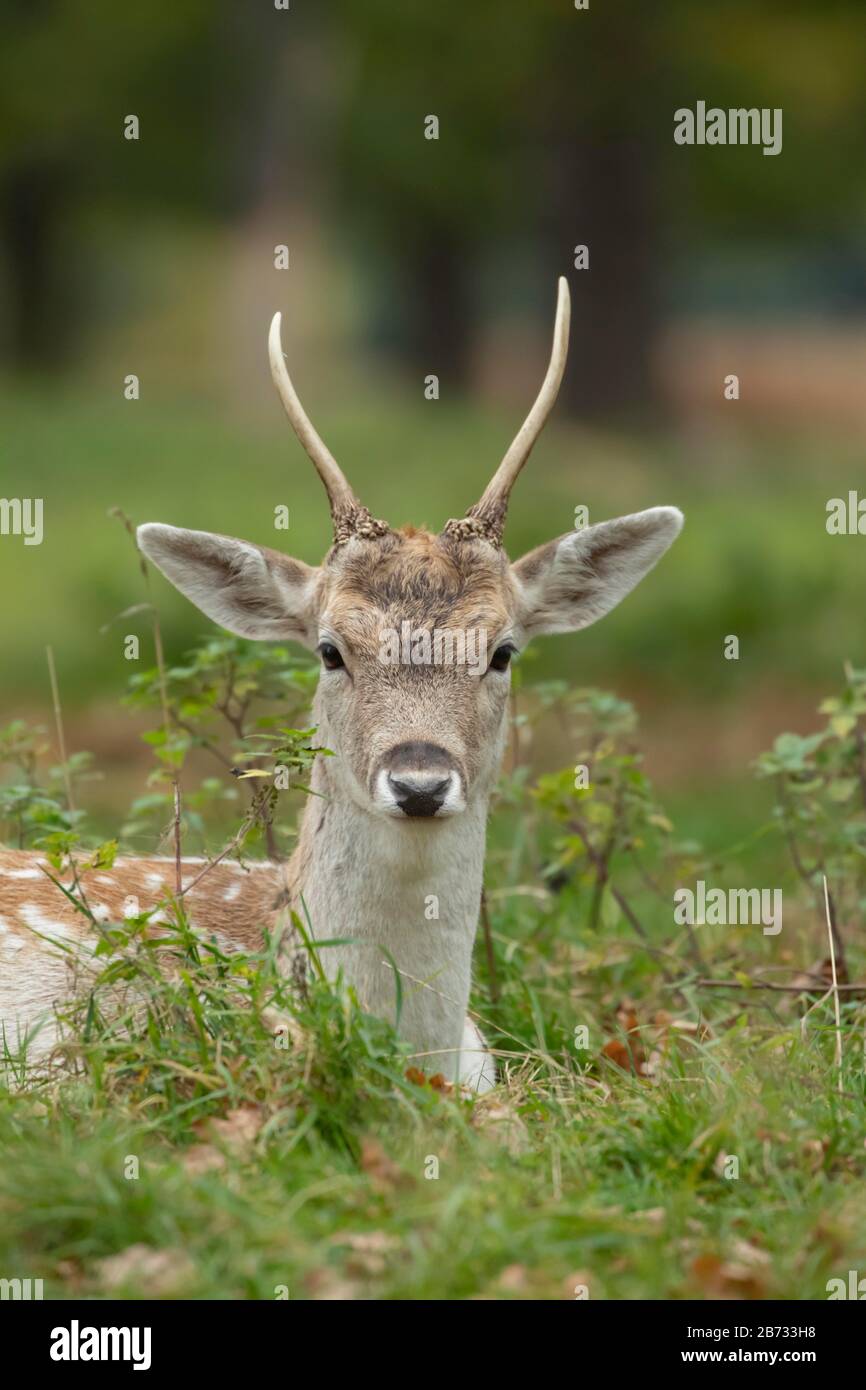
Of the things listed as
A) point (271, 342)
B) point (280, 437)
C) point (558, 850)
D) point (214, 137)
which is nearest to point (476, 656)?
point (271, 342)

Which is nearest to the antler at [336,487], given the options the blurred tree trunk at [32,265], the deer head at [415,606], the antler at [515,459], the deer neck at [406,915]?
the deer head at [415,606]

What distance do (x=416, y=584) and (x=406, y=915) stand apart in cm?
95

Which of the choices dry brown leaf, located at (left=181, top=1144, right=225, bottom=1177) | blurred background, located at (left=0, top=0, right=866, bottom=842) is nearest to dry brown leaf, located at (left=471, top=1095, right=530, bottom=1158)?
dry brown leaf, located at (left=181, top=1144, right=225, bottom=1177)

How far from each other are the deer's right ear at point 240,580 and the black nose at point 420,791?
1.04m

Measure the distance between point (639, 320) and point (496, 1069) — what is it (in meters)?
17.4

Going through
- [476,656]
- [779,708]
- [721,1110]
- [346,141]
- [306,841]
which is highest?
[346,141]

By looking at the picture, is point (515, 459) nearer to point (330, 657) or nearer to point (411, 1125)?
point (330, 657)

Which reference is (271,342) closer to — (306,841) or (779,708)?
(306,841)

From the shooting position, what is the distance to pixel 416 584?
5699 millimetres

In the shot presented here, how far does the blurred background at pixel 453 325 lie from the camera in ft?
44.8

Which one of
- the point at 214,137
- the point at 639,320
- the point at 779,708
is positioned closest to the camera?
the point at 779,708

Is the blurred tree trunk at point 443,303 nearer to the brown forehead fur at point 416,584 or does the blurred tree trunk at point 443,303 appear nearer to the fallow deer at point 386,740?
the fallow deer at point 386,740

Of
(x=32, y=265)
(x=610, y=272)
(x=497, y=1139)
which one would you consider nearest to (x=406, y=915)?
(x=497, y=1139)

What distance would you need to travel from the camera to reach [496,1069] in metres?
5.93
